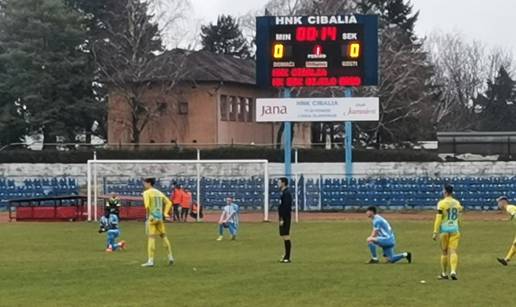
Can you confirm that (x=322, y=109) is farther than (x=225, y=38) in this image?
No

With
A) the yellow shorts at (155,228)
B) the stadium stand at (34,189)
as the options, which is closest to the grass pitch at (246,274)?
the yellow shorts at (155,228)

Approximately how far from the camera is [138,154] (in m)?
61.4

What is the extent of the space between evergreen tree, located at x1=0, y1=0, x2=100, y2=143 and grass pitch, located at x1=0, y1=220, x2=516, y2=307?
33351 mm

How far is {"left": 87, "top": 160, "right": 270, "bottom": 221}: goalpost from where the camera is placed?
5116 centimetres

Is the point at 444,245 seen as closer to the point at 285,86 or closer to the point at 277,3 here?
the point at 285,86

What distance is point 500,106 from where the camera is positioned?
323 feet

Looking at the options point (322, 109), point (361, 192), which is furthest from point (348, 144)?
point (361, 192)

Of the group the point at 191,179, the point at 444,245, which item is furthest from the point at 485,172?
the point at 444,245

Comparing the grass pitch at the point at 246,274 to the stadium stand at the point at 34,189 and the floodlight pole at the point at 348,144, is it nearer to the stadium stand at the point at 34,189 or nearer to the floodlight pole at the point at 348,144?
the floodlight pole at the point at 348,144

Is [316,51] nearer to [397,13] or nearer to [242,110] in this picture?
[242,110]

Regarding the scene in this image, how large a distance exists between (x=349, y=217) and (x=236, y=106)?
25.3 metres

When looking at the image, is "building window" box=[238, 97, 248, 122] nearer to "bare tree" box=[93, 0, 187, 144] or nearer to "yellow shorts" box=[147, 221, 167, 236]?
"bare tree" box=[93, 0, 187, 144]

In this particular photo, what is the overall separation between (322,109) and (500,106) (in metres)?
56.9

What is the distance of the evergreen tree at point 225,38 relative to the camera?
97.7m
